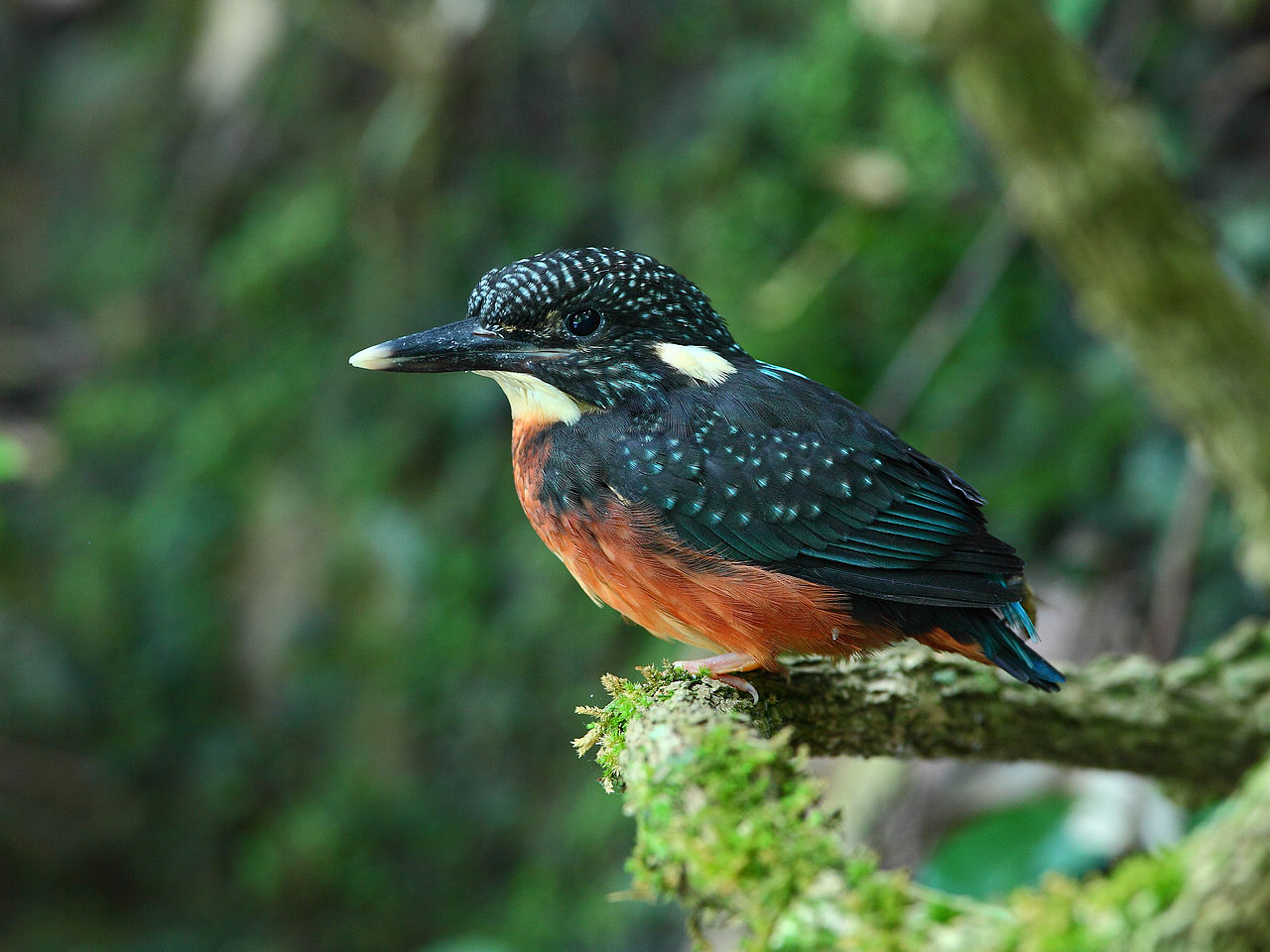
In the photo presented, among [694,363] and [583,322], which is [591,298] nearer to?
[583,322]

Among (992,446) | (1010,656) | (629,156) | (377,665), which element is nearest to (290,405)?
(377,665)

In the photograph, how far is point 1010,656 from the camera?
7.41ft

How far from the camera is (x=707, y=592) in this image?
2.28 meters

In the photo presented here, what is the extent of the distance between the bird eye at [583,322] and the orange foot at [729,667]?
75cm

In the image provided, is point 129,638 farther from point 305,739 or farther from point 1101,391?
point 1101,391

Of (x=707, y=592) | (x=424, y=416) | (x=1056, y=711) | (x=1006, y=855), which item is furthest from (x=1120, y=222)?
(x=424, y=416)

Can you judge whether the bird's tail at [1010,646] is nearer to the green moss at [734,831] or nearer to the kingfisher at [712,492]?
the kingfisher at [712,492]

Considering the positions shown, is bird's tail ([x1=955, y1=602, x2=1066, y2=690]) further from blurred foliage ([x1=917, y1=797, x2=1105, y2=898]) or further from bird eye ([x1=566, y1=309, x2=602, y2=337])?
blurred foliage ([x1=917, y1=797, x2=1105, y2=898])

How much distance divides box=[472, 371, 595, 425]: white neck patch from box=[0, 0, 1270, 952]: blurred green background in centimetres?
242

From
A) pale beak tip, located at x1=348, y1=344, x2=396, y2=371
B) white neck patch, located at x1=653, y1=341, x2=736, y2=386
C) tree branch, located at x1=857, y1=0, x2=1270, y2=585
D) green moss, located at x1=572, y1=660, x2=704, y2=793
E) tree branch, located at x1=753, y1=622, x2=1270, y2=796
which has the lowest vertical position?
tree branch, located at x1=753, y1=622, x2=1270, y2=796

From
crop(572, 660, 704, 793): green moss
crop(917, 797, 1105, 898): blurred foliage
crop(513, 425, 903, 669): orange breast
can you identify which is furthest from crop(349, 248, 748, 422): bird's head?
crop(917, 797, 1105, 898): blurred foliage

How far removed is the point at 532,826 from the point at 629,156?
3808 millimetres

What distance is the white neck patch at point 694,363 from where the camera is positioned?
8.12ft

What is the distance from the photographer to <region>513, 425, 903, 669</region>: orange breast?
2.27 meters
